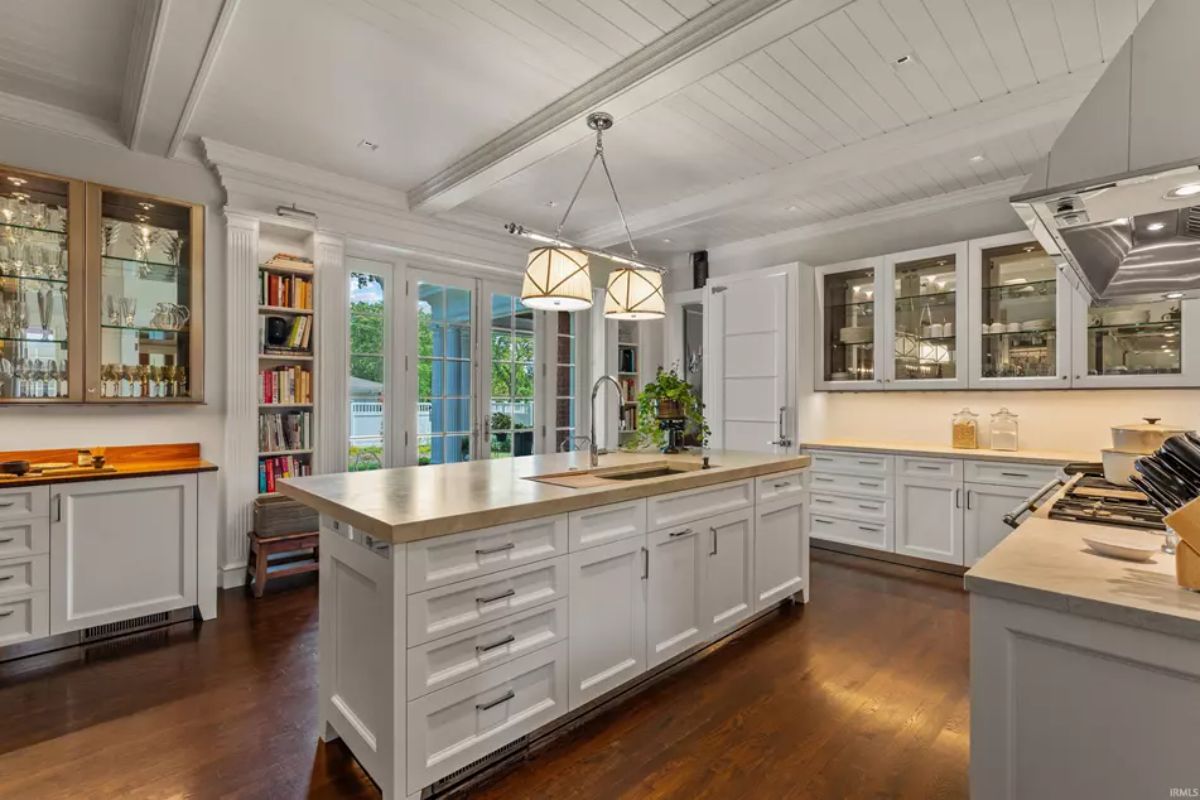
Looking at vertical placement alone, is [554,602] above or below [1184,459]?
below

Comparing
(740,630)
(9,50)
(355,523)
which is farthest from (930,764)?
(9,50)

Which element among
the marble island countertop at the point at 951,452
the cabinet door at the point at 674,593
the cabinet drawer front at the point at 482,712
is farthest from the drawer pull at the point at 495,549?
the marble island countertop at the point at 951,452

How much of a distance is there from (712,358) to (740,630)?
285cm

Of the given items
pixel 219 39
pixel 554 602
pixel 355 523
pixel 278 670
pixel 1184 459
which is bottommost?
pixel 278 670

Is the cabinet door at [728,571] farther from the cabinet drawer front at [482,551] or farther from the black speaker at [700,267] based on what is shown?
the black speaker at [700,267]

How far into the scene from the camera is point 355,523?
1.72 meters

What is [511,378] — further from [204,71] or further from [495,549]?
[495,549]

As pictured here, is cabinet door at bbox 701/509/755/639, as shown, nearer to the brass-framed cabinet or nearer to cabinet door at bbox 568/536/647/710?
cabinet door at bbox 568/536/647/710

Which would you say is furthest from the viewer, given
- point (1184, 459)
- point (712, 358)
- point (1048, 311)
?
point (712, 358)

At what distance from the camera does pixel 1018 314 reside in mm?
3969

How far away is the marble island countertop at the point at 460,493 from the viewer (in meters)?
1.69

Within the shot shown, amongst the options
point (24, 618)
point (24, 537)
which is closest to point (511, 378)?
point (24, 537)

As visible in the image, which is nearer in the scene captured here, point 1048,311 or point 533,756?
point 533,756

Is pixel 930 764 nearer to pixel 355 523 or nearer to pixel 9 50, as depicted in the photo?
pixel 355 523
